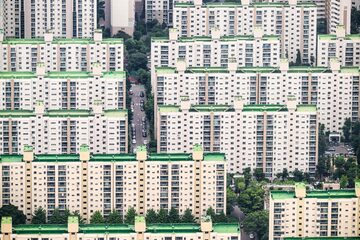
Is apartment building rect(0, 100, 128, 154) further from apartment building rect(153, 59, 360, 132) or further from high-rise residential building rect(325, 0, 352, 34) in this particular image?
high-rise residential building rect(325, 0, 352, 34)

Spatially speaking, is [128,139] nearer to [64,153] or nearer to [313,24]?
[64,153]

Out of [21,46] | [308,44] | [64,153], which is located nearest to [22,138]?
[64,153]

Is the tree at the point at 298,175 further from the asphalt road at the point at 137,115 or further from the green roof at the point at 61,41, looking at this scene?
the green roof at the point at 61,41

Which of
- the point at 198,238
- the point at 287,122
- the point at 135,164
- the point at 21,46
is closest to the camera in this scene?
the point at 198,238

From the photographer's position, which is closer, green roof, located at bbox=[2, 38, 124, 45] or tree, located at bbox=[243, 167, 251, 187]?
tree, located at bbox=[243, 167, 251, 187]

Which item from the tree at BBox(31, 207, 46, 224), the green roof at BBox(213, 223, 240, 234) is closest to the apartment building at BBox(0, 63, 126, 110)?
the tree at BBox(31, 207, 46, 224)

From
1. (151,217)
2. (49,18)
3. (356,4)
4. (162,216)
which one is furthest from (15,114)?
(356,4)

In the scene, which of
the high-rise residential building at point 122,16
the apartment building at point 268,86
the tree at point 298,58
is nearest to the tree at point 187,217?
the apartment building at point 268,86
